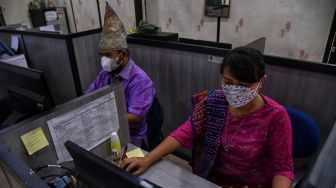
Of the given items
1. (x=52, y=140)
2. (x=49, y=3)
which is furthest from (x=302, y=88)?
(x=49, y=3)

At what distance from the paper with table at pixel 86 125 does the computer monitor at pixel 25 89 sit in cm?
9

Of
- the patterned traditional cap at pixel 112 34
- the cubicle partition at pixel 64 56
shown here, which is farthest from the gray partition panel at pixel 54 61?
the patterned traditional cap at pixel 112 34

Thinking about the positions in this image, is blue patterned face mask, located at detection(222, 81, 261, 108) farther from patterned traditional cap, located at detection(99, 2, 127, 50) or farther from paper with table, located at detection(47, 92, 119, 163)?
patterned traditional cap, located at detection(99, 2, 127, 50)

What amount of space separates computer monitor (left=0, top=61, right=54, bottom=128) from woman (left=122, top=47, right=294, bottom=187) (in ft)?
1.37

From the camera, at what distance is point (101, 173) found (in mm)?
602

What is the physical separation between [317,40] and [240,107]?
1.79 meters

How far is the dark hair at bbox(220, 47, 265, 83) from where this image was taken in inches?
37.7

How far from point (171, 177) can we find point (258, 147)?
39 centimetres

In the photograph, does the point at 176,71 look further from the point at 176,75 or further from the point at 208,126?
the point at 208,126

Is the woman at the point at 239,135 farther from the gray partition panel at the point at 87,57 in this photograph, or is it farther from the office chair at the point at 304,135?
the gray partition panel at the point at 87,57

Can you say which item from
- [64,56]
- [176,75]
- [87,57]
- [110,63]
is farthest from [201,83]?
[64,56]

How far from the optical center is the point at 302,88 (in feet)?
4.50

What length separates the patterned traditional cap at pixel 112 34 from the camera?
1.54 metres

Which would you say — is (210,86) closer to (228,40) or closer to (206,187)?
(206,187)
